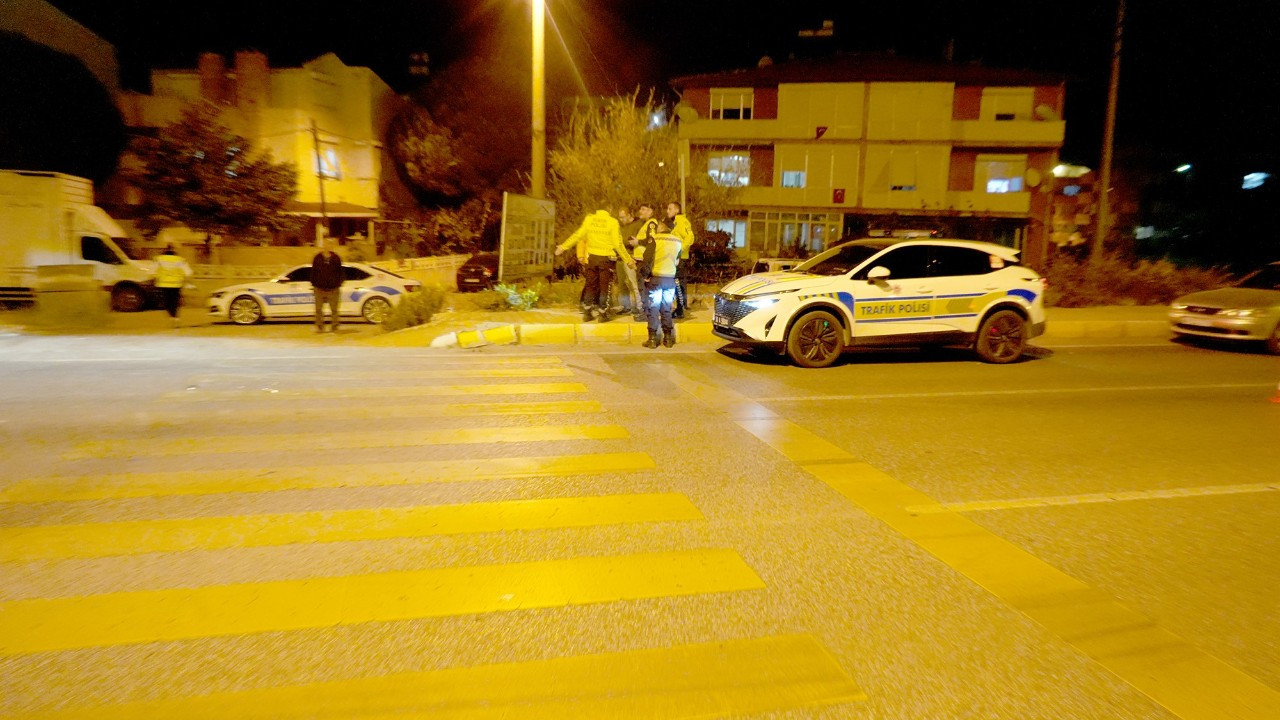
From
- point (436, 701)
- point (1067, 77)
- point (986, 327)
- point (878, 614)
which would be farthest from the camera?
point (1067, 77)

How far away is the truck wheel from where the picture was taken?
18.2 m

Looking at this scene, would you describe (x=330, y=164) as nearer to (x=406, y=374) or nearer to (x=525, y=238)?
(x=525, y=238)

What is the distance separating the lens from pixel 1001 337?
11.0 meters

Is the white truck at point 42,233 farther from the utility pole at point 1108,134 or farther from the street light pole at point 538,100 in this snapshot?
the utility pole at point 1108,134

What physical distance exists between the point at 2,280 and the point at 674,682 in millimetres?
19661

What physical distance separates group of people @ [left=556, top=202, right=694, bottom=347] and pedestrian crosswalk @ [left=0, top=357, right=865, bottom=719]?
14.7ft

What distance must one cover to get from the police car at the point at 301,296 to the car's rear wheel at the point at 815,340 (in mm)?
8794

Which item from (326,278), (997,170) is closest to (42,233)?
(326,278)

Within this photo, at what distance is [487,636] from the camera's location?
10.9 feet

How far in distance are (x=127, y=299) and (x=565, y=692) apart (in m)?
19.6

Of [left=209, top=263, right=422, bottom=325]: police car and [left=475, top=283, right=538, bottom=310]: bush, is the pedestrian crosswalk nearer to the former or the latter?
[left=475, top=283, right=538, bottom=310]: bush

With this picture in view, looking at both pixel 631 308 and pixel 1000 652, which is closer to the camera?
pixel 1000 652

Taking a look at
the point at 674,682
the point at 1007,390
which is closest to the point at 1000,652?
the point at 674,682

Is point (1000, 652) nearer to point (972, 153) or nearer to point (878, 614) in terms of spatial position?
point (878, 614)
